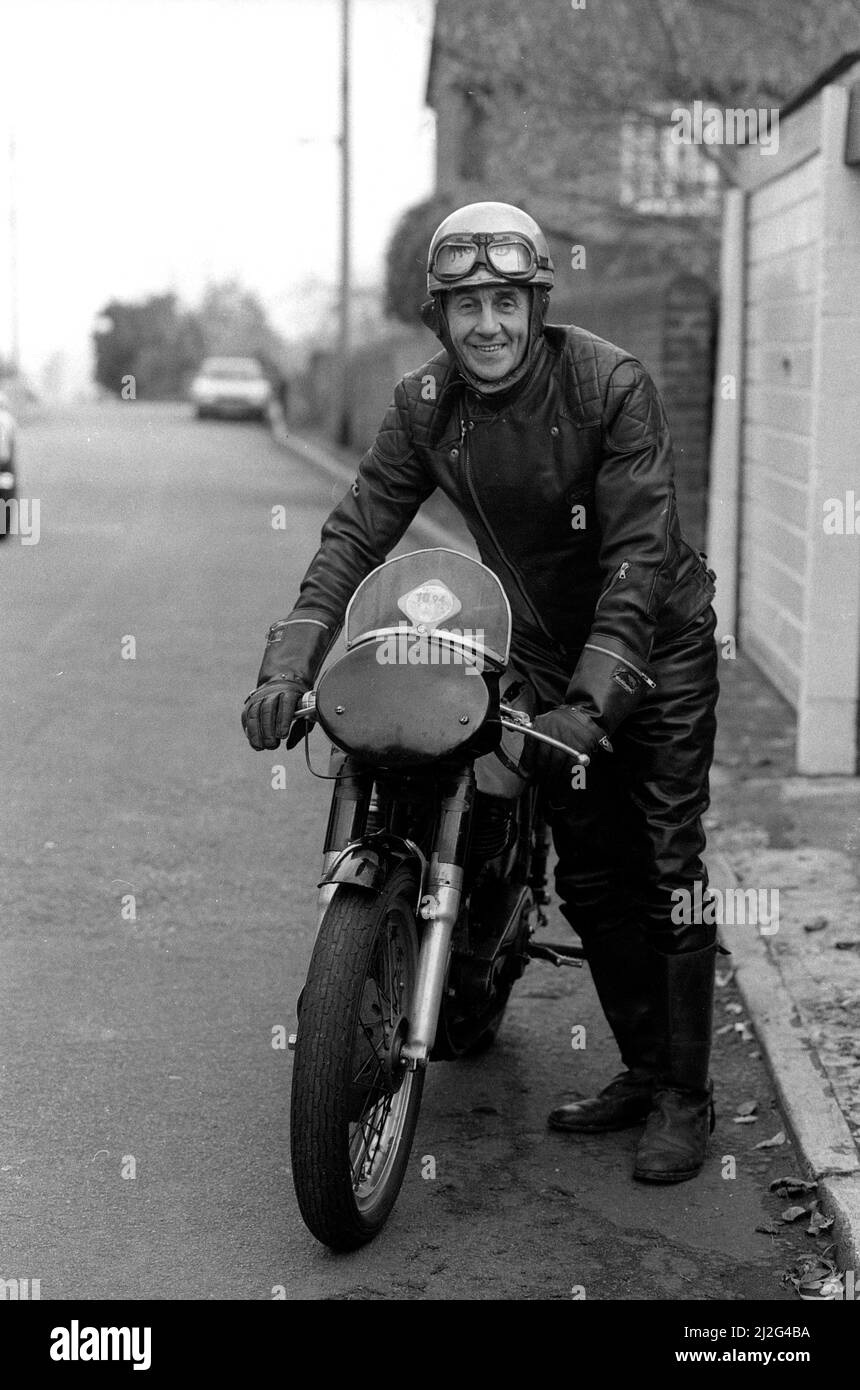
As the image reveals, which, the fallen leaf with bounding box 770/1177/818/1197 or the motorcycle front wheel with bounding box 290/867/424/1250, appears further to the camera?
the fallen leaf with bounding box 770/1177/818/1197

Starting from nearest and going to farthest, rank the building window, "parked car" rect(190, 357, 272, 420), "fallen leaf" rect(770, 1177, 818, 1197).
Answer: "fallen leaf" rect(770, 1177, 818, 1197)
the building window
"parked car" rect(190, 357, 272, 420)

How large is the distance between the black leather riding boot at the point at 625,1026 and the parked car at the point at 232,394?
37.5 metres

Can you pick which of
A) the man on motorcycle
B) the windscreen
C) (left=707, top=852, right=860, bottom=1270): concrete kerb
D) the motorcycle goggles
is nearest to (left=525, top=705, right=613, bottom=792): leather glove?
the man on motorcycle

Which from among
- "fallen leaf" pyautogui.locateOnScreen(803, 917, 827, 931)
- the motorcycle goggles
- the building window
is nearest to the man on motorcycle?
the motorcycle goggles

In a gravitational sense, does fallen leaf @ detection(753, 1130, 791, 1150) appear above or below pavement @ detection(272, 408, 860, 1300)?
below

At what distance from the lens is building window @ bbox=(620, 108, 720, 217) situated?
15.3 m

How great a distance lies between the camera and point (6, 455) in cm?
1908

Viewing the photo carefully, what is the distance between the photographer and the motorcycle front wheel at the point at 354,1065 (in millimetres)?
3695

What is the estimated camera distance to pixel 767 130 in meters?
10.2

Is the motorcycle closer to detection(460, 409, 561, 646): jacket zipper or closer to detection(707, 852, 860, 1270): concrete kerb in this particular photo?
detection(460, 409, 561, 646): jacket zipper

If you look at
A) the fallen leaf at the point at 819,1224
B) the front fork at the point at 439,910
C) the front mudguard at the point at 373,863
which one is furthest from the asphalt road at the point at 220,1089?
the front mudguard at the point at 373,863

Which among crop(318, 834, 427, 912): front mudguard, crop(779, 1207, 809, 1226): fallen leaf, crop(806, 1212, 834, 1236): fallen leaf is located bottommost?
crop(779, 1207, 809, 1226): fallen leaf

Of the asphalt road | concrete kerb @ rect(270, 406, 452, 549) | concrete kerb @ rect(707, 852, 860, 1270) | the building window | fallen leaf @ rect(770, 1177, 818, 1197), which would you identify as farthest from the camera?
concrete kerb @ rect(270, 406, 452, 549)

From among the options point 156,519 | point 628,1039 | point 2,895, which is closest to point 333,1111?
point 628,1039
